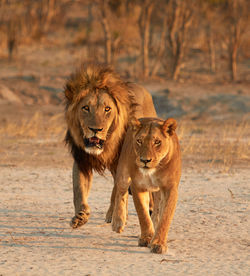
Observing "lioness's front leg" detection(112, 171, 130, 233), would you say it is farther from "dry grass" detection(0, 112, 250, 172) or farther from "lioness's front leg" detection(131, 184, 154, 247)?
"dry grass" detection(0, 112, 250, 172)

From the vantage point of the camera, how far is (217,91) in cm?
1566

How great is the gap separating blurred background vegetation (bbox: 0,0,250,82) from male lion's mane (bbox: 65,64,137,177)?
11867 mm

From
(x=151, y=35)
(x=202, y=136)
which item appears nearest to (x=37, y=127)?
(x=202, y=136)

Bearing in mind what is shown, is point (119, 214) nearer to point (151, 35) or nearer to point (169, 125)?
point (169, 125)

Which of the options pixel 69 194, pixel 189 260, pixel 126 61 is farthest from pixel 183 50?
pixel 189 260

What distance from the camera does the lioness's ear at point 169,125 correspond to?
4.52 metres

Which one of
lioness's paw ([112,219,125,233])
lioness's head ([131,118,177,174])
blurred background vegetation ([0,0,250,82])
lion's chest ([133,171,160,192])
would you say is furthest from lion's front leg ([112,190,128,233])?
blurred background vegetation ([0,0,250,82])

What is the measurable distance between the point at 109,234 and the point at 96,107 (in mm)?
982

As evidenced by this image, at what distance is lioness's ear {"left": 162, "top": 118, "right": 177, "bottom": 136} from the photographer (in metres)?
4.52

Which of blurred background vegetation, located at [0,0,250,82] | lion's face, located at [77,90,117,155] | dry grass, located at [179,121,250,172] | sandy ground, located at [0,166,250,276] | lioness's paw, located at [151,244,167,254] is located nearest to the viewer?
sandy ground, located at [0,166,250,276]

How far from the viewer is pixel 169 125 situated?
14.9ft

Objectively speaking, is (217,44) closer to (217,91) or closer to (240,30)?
(240,30)

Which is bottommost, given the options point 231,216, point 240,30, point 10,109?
point 10,109

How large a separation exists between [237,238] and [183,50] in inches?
503
